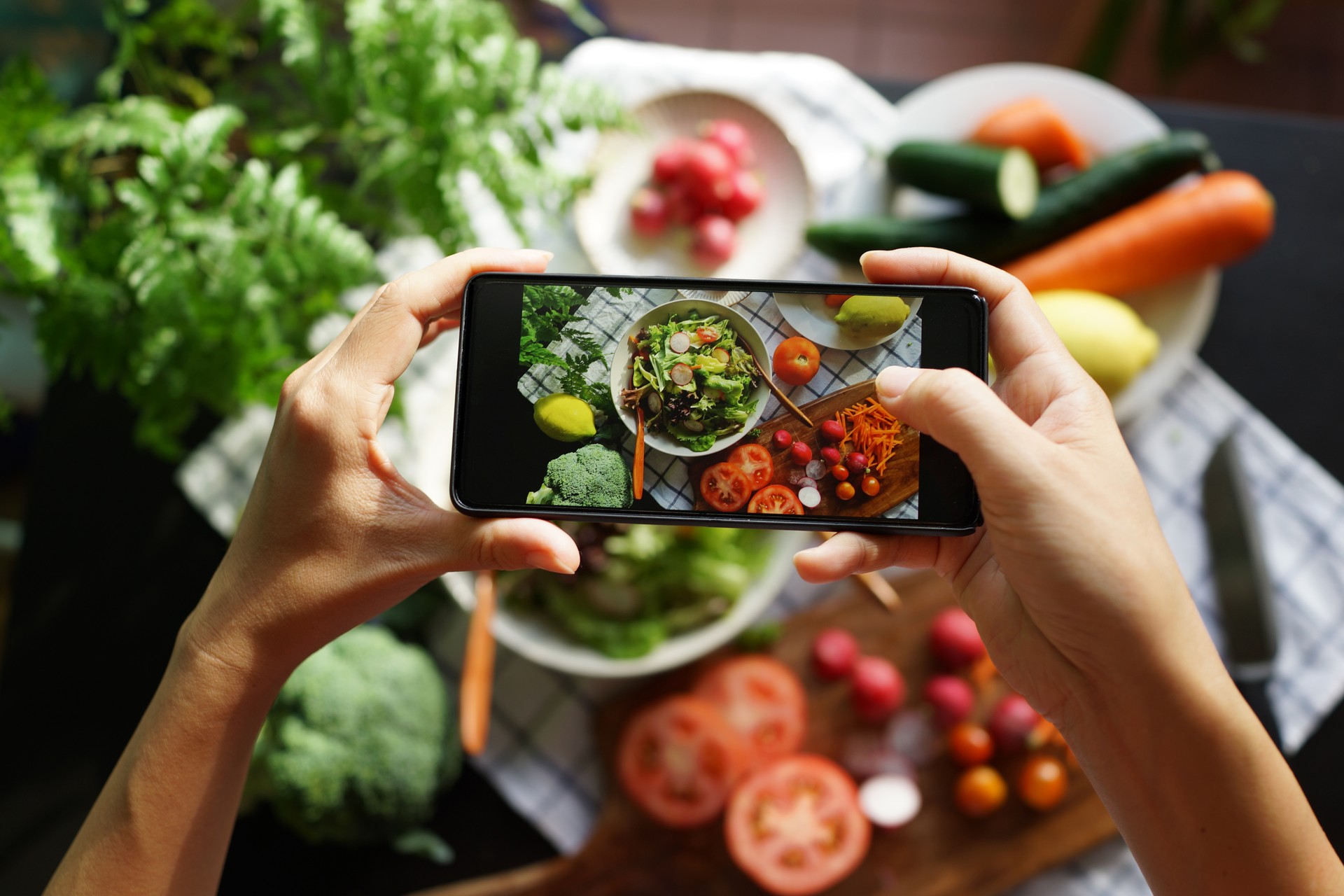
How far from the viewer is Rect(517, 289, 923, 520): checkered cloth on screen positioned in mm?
856

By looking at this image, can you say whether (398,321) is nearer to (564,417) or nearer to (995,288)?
(564,417)

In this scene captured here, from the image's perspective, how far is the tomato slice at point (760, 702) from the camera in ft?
4.73

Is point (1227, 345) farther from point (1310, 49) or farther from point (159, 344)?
point (159, 344)

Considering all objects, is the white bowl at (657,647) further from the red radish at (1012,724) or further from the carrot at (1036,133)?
the carrot at (1036,133)

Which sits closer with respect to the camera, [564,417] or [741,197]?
[564,417]

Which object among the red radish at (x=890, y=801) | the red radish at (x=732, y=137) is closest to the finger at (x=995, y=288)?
the red radish at (x=732, y=137)

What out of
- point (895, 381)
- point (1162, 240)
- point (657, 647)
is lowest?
point (657, 647)

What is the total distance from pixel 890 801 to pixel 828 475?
82 cm

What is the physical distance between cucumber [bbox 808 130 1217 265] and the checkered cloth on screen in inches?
27.2

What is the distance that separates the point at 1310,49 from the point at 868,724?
250 cm

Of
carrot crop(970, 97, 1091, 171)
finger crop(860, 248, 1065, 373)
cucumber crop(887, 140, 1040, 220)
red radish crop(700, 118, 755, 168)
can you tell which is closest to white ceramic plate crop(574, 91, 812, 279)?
red radish crop(700, 118, 755, 168)

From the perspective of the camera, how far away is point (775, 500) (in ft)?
2.81

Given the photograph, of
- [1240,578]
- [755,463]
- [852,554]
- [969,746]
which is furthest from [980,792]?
[755,463]

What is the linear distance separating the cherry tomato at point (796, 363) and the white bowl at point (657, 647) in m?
0.56
